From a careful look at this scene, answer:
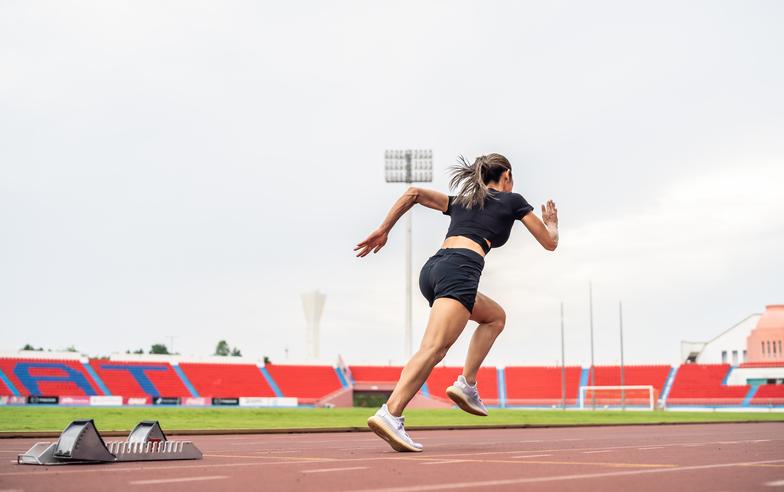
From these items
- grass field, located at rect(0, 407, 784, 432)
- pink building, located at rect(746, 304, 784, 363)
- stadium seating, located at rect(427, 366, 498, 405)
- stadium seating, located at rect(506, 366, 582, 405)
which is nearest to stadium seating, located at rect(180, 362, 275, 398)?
stadium seating, located at rect(427, 366, 498, 405)

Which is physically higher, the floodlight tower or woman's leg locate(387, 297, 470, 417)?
the floodlight tower

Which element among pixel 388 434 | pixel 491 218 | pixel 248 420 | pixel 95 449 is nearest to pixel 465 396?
pixel 388 434

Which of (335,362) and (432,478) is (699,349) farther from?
(432,478)

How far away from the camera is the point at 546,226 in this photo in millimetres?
7145

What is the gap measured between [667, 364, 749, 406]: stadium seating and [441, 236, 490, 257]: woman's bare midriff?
56133 mm

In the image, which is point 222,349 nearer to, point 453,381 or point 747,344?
point 453,381

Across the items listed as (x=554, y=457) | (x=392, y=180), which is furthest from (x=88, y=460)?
(x=392, y=180)

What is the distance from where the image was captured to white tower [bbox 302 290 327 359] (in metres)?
80.1

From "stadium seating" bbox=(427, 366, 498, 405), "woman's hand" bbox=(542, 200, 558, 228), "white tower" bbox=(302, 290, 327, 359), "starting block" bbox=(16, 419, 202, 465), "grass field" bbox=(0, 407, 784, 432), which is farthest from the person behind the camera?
"white tower" bbox=(302, 290, 327, 359)

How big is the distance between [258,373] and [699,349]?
42.7 m

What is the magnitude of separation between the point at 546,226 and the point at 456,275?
943 mm

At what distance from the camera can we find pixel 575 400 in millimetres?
64812

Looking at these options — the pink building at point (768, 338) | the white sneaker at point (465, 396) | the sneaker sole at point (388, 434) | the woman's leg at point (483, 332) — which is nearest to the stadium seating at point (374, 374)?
the pink building at point (768, 338)

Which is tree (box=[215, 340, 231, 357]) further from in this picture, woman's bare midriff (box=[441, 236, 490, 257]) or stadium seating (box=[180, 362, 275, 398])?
woman's bare midriff (box=[441, 236, 490, 257])
